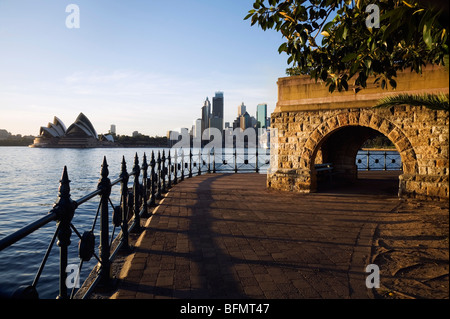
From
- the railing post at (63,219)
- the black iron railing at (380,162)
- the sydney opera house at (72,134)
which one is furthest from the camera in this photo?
the sydney opera house at (72,134)

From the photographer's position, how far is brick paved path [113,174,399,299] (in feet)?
12.0

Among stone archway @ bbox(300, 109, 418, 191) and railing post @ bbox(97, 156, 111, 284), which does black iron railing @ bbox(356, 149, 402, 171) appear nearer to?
stone archway @ bbox(300, 109, 418, 191)

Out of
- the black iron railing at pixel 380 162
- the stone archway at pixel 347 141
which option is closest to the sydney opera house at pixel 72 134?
the black iron railing at pixel 380 162

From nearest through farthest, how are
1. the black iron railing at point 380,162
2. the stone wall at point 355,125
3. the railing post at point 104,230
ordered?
1. the railing post at point 104,230
2. the stone wall at point 355,125
3. the black iron railing at point 380,162

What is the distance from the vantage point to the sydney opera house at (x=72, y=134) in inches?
4464

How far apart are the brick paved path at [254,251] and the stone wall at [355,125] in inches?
58.5

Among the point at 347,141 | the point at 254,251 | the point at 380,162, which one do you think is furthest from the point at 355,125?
the point at 380,162

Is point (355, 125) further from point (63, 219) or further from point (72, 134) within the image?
point (72, 134)

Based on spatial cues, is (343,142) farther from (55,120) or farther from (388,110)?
(55,120)

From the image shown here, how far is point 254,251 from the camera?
4.98 m

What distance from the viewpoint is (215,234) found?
5953 millimetres

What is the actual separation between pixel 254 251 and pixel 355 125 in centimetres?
777

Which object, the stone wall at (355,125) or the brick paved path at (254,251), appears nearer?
the brick paved path at (254,251)

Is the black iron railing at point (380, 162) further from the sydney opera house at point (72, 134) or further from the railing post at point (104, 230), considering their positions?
the sydney opera house at point (72, 134)
